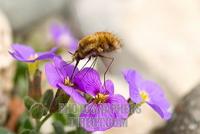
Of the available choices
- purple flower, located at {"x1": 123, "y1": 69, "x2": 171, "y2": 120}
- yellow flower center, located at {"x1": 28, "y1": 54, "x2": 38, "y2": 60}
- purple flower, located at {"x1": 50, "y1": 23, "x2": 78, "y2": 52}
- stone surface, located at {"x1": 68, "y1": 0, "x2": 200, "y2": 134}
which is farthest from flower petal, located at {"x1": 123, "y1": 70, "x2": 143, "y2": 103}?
stone surface, located at {"x1": 68, "y1": 0, "x2": 200, "y2": 134}

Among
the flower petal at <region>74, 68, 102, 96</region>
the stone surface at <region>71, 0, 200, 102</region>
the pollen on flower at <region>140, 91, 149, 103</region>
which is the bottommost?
the stone surface at <region>71, 0, 200, 102</region>

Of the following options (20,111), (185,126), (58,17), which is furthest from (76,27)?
(185,126)

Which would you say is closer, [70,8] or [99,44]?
[99,44]

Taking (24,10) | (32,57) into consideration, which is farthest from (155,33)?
(32,57)

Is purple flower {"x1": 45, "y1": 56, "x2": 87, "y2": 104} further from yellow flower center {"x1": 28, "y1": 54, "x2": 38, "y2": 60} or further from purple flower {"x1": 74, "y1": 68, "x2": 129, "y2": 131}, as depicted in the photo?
yellow flower center {"x1": 28, "y1": 54, "x2": 38, "y2": 60}

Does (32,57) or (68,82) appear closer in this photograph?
(68,82)

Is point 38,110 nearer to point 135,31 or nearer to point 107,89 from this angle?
point 107,89

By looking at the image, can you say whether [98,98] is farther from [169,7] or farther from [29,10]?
[169,7]
